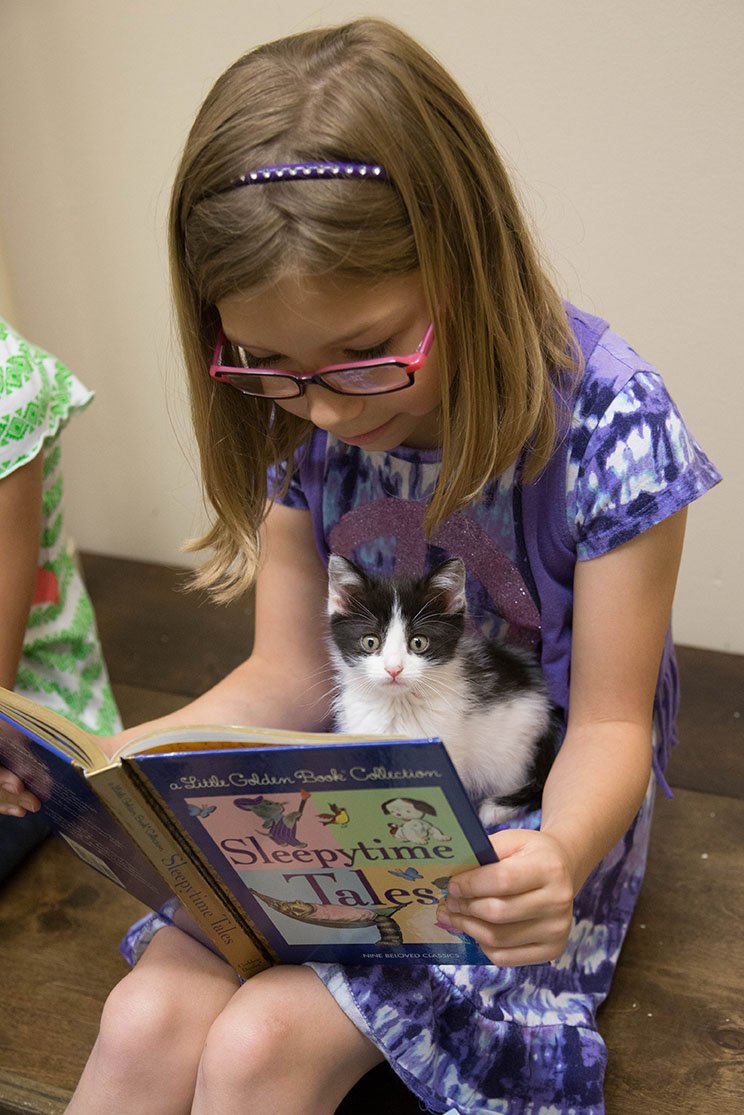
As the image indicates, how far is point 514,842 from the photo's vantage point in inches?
31.7

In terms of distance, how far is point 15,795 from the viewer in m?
0.96

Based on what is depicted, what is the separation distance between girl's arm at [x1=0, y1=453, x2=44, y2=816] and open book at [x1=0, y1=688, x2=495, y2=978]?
39 cm

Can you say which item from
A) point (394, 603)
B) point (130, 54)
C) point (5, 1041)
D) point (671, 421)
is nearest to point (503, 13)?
point (130, 54)

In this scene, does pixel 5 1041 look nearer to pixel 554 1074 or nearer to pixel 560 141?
pixel 554 1074

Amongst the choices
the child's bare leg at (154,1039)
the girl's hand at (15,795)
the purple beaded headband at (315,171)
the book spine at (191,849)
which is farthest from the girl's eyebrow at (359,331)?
the child's bare leg at (154,1039)

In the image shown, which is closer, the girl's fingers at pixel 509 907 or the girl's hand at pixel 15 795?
the girl's fingers at pixel 509 907

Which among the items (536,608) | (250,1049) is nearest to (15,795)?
(250,1049)

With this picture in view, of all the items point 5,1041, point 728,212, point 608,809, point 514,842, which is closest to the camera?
point 514,842

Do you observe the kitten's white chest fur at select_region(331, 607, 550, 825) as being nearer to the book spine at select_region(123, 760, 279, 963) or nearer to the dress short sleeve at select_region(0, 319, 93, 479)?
the book spine at select_region(123, 760, 279, 963)

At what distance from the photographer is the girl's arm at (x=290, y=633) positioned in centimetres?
119

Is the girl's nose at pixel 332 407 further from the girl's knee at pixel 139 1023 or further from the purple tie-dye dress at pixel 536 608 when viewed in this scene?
the girl's knee at pixel 139 1023

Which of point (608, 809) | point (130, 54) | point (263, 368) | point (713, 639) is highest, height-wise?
point (130, 54)

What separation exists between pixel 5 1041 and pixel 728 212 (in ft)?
4.33

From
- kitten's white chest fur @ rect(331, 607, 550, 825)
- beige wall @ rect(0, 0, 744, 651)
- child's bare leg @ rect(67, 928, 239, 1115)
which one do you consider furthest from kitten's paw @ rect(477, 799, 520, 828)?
beige wall @ rect(0, 0, 744, 651)
